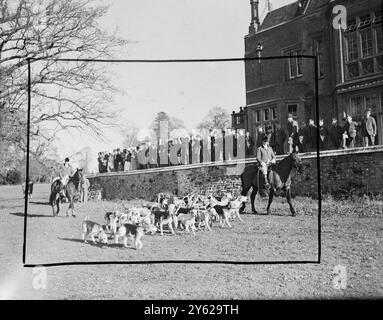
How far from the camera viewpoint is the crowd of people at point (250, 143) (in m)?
3.07

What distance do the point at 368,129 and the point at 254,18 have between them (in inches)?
49.1

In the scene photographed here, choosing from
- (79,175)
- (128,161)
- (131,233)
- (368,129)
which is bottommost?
(131,233)

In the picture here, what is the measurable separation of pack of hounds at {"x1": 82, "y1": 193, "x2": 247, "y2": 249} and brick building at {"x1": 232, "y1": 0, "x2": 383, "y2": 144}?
25.5 inches

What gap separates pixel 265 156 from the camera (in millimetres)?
3164

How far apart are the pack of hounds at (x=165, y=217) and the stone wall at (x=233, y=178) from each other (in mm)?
74

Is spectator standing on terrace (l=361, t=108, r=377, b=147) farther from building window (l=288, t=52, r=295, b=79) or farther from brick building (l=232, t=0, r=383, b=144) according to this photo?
building window (l=288, t=52, r=295, b=79)

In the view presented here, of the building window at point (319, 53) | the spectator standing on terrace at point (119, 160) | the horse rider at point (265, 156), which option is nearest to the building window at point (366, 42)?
the building window at point (319, 53)

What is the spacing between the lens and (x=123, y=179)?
11.1 ft

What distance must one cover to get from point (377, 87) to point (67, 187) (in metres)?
2.60

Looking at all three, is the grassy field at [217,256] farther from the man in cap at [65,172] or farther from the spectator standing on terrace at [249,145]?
the spectator standing on terrace at [249,145]

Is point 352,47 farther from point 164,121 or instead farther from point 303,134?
point 164,121

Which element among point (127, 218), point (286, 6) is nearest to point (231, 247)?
point (127, 218)

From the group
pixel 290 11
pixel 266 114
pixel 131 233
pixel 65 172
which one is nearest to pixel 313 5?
pixel 290 11

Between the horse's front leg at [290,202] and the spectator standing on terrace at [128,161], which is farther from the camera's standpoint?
the spectator standing on terrace at [128,161]
